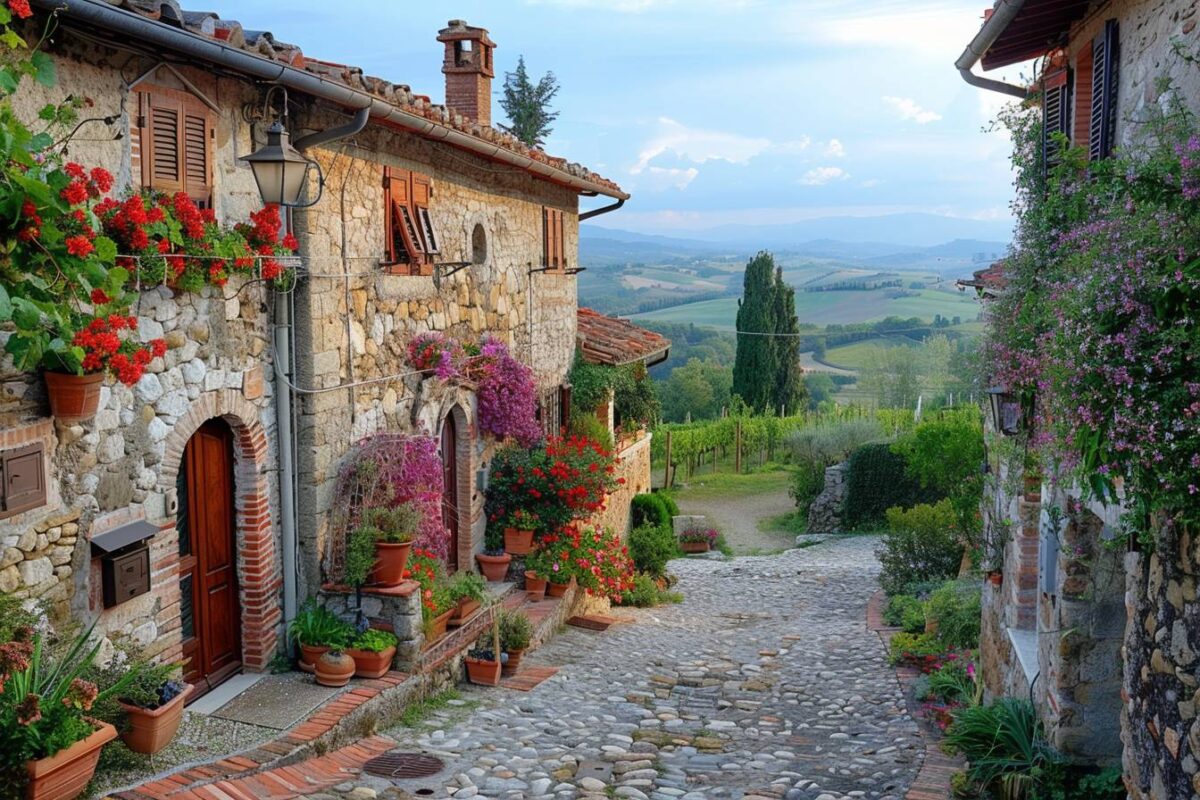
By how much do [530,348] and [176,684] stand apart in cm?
790

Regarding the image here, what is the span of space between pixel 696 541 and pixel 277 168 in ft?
53.9

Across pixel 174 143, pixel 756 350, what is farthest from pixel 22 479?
pixel 756 350

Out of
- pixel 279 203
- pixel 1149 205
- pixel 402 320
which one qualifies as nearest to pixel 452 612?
pixel 402 320

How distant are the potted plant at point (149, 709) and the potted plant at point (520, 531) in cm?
619

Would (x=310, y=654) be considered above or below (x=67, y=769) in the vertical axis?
below

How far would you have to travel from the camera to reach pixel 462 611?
978cm

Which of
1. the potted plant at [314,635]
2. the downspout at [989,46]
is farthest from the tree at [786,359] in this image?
the potted plant at [314,635]

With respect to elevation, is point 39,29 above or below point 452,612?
above

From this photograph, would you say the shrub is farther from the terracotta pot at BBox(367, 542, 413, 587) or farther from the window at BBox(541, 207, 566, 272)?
the terracotta pot at BBox(367, 542, 413, 587)

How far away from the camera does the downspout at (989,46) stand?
6035 millimetres

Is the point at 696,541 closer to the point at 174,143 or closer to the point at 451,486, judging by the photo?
the point at 451,486

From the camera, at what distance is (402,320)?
9.94 metres

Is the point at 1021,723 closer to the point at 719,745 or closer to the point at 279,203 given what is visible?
the point at 719,745

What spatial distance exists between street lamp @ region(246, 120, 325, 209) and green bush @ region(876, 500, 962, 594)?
34.5 feet
